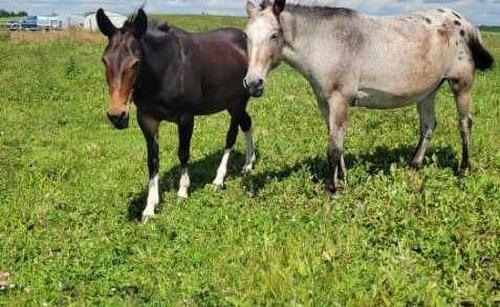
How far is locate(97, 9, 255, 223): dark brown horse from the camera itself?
7.54 meters

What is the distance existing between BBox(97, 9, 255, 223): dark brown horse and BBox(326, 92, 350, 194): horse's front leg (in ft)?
7.67

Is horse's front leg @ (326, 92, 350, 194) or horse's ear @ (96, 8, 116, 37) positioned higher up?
horse's ear @ (96, 8, 116, 37)

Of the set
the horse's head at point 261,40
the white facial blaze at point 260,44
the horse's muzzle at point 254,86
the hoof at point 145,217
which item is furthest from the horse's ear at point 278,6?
the hoof at point 145,217

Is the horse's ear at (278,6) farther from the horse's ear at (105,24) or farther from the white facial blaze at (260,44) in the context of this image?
the horse's ear at (105,24)

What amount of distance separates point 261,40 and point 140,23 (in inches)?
69.9

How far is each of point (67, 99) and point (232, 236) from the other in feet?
48.0

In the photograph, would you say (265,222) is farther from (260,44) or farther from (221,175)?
(221,175)

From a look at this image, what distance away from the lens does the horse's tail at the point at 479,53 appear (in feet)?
29.6

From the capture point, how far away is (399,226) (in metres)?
6.71

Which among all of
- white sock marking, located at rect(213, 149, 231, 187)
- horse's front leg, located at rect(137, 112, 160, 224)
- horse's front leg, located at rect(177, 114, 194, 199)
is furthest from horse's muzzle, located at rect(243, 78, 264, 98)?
white sock marking, located at rect(213, 149, 231, 187)

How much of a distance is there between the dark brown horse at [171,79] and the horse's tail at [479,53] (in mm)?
4103

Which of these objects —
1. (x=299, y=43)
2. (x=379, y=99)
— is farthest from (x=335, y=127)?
(x=299, y=43)

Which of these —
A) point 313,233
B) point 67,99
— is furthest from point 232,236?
point 67,99

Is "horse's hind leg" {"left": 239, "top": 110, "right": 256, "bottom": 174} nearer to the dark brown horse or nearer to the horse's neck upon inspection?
the dark brown horse
